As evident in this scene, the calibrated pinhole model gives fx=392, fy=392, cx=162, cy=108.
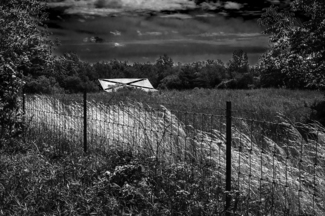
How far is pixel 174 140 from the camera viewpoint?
593 centimetres

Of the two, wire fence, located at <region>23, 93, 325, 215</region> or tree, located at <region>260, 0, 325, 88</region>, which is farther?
tree, located at <region>260, 0, 325, 88</region>

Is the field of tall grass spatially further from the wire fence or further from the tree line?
the tree line

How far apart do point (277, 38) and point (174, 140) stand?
25.7 ft

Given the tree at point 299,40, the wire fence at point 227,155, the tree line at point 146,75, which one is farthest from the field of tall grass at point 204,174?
the tree line at point 146,75

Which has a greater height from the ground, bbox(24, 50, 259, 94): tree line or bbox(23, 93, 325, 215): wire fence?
bbox(23, 93, 325, 215): wire fence

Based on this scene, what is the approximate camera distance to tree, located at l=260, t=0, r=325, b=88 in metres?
9.83

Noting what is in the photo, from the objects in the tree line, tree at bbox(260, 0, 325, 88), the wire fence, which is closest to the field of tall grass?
the wire fence

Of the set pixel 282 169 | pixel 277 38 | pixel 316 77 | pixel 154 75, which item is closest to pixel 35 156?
pixel 282 169

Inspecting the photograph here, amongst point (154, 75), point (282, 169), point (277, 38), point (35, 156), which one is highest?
point (277, 38)

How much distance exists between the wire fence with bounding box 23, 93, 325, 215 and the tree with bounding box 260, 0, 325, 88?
3.28 m

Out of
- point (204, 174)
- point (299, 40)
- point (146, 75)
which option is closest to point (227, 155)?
point (204, 174)

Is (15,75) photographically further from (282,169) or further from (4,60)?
(282,169)

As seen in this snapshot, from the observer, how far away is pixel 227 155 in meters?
3.99

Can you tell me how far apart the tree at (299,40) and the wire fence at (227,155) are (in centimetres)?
328
